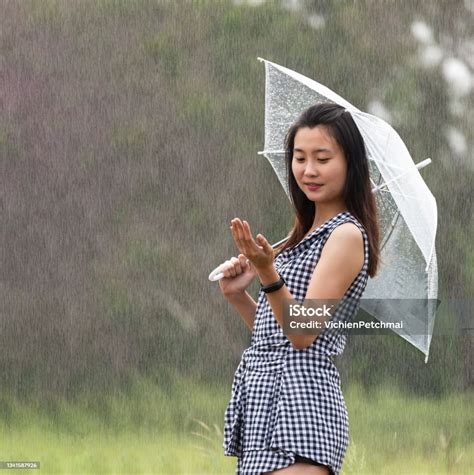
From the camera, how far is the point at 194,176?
146 inches

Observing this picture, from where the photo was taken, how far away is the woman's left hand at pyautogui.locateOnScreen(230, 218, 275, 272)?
4.91ft

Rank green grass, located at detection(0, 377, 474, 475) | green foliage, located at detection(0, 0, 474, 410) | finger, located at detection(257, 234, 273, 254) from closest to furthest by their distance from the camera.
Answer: finger, located at detection(257, 234, 273, 254) → green grass, located at detection(0, 377, 474, 475) → green foliage, located at detection(0, 0, 474, 410)

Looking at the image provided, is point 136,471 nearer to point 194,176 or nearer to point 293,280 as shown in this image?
point 194,176

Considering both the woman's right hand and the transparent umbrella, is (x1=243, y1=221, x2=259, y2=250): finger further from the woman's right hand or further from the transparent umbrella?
the transparent umbrella

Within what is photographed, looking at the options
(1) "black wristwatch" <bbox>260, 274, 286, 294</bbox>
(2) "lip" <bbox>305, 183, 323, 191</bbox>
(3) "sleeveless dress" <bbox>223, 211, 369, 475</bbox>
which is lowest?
(3) "sleeveless dress" <bbox>223, 211, 369, 475</bbox>

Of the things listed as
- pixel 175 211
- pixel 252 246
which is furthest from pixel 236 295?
pixel 175 211

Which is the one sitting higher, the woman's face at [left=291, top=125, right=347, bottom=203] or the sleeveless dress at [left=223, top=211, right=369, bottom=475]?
the woman's face at [left=291, top=125, right=347, bottom=203]

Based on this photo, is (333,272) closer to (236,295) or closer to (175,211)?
(236,295)

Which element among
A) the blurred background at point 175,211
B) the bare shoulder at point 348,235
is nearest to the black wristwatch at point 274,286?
the bare shoulder at point 348,235

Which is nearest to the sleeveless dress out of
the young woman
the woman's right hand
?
the young woman

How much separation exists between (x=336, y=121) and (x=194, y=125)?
78.4 inches

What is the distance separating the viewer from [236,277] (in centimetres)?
185

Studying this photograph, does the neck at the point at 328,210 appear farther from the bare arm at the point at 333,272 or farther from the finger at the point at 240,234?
the finger at the point at 240,234

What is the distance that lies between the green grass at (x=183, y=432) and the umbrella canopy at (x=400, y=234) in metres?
1.41
